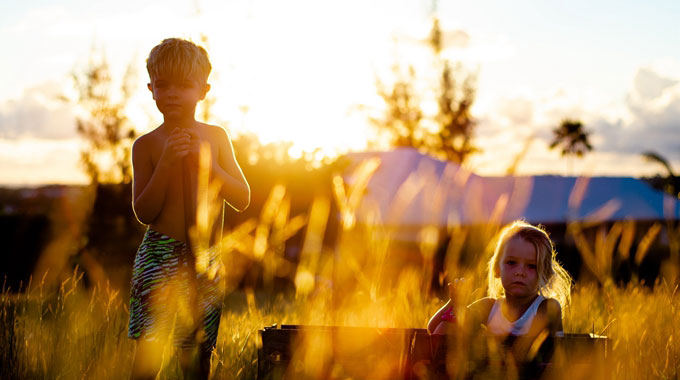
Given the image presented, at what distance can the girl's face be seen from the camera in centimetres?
302

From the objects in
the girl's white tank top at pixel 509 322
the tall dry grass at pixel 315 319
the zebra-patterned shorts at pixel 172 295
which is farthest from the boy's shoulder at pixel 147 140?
the girl's white tank top at pixel 509 322

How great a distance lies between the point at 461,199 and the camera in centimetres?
2238

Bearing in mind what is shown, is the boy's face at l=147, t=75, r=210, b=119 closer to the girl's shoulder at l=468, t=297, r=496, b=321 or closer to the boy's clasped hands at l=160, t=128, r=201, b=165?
the boy's clasped hands at l=160, t=128, r=201, b=165

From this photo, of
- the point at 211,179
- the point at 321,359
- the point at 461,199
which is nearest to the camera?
the point at 321,359

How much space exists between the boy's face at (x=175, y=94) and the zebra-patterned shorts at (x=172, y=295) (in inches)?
20.8

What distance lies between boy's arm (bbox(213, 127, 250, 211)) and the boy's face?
25 centimetres

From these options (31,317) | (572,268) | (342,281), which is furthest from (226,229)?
(572,268)

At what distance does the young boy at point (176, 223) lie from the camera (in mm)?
2584

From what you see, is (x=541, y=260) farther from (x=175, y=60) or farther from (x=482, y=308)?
(x=175, y=60)

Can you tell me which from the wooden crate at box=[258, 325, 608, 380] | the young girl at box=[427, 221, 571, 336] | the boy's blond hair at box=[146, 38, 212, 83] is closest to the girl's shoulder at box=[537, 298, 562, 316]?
the young girl at box=[427, 221, 571, 336]

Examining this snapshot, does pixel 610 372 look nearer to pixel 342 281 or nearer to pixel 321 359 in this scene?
pixel 321 359

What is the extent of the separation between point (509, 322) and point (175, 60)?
1.99 meters

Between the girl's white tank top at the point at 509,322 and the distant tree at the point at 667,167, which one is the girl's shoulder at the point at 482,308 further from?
the distant tree at the point at 667,167

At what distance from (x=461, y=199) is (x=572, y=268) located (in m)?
6.88
